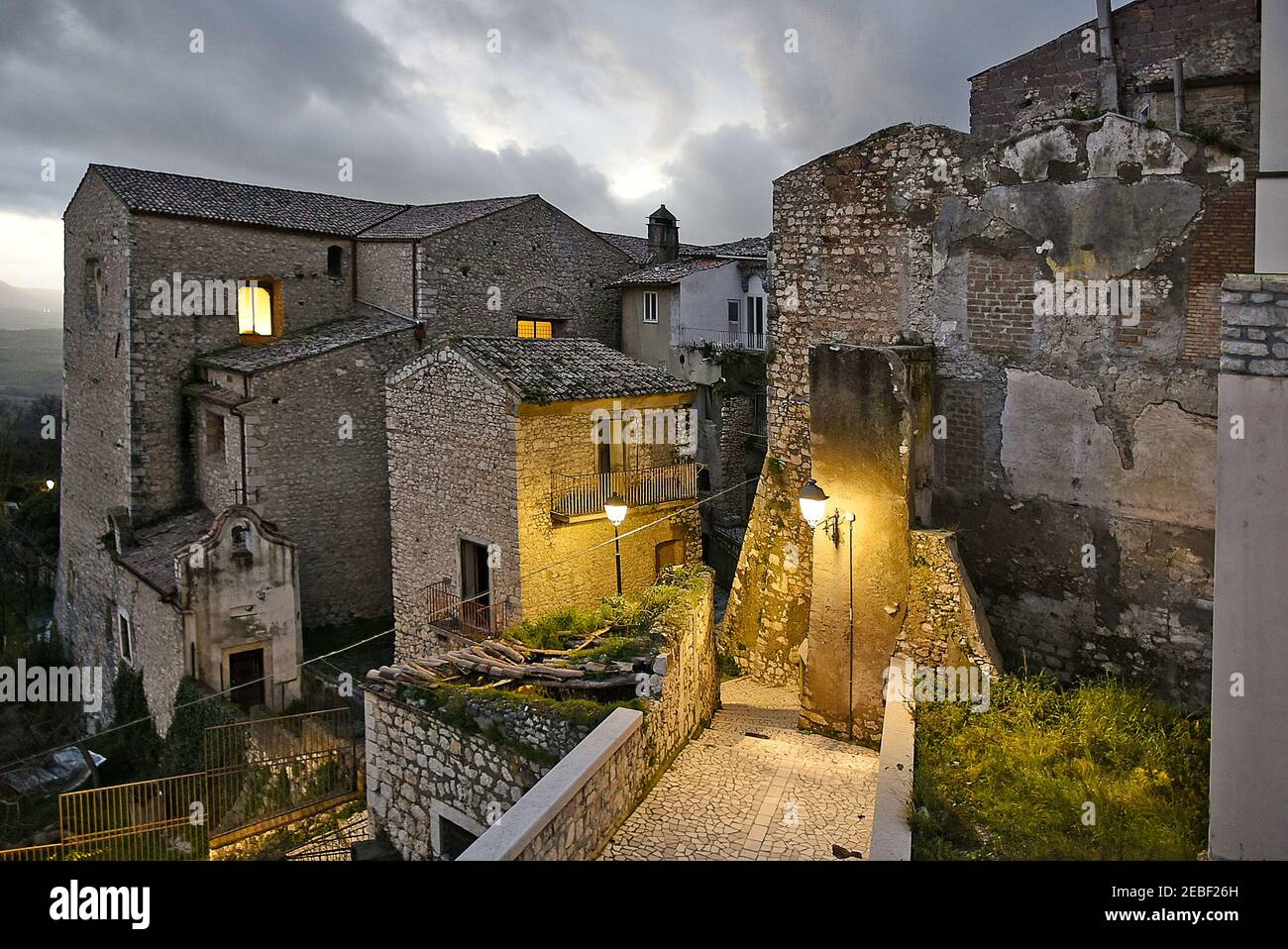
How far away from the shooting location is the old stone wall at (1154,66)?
12125 mm

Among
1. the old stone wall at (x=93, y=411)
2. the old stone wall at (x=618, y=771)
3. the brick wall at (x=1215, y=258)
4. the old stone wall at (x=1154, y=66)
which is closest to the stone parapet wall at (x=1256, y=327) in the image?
the brick wall at (x=1215, y=258)

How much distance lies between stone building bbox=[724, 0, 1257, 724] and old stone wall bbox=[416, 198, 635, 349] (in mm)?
12069

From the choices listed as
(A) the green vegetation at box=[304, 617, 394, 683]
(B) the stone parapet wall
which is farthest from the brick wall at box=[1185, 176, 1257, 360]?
(A) the green vegetation at box=[304, 617, 394, 683]

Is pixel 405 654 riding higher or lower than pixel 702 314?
lower

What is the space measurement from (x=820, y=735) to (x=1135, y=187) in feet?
19.7

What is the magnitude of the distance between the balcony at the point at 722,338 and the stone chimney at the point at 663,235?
12.8ft

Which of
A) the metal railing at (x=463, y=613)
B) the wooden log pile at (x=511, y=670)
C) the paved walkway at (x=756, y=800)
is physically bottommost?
the paved walkway at (x=756, y=800)

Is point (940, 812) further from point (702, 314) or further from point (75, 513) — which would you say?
point (75, 513)

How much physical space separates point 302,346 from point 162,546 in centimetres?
492

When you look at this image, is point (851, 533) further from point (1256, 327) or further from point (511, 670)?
point (1256, 327)

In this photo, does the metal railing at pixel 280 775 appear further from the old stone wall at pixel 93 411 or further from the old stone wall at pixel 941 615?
the old stone wall at pixel 93 411

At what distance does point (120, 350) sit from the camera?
2005 cm

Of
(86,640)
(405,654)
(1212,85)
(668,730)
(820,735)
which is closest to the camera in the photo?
(668,730)
